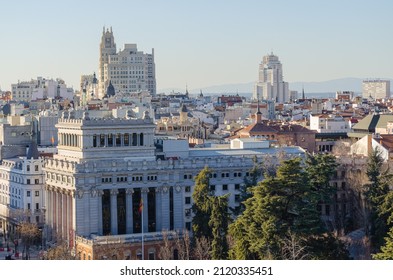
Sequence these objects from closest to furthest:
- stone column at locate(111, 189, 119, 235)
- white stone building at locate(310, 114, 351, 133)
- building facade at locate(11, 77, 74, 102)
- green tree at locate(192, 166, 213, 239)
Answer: green tree at locate(192, 166, 213, 239) < stone column at locate(111, 189, 119, 235) < white stone building at locate(310, 114, 351, 133) < building facade at locate(11, 77, 74, 102)

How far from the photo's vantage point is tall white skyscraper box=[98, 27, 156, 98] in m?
150

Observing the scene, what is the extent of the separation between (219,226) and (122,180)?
7811mm

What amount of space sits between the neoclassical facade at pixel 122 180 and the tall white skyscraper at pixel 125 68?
340 ft

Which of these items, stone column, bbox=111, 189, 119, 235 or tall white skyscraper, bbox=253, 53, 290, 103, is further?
tall white skyscraper, bbox=253, 53, 290, 103

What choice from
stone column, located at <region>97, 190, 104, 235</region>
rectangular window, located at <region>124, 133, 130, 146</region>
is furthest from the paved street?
rectangular window, located at <region>124, 133, 130, 146</region>

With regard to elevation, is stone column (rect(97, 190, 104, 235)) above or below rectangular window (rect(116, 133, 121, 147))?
below

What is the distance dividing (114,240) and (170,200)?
5.07 m

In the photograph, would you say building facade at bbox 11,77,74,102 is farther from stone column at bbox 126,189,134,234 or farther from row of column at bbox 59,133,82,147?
stone column at bbox 126,189,134,234

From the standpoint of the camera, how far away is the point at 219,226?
115 feet

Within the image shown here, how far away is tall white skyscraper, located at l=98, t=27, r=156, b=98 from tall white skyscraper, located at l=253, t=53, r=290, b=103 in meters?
14.2

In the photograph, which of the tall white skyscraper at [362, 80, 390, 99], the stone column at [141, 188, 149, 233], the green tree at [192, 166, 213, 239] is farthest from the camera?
the tall white skyscraper at [362, 80, 390, 99]

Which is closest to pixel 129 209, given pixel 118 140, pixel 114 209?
pixel 114 209

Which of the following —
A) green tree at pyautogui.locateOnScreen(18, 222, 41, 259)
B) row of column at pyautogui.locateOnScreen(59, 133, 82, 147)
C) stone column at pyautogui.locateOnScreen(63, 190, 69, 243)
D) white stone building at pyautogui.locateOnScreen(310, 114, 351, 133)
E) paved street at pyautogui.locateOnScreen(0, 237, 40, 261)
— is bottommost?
paved street at pyautogui.locateOnScreen(0, 237, 40, 261)

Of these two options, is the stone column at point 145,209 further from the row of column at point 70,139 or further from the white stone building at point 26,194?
the white stone building at point 26,194
